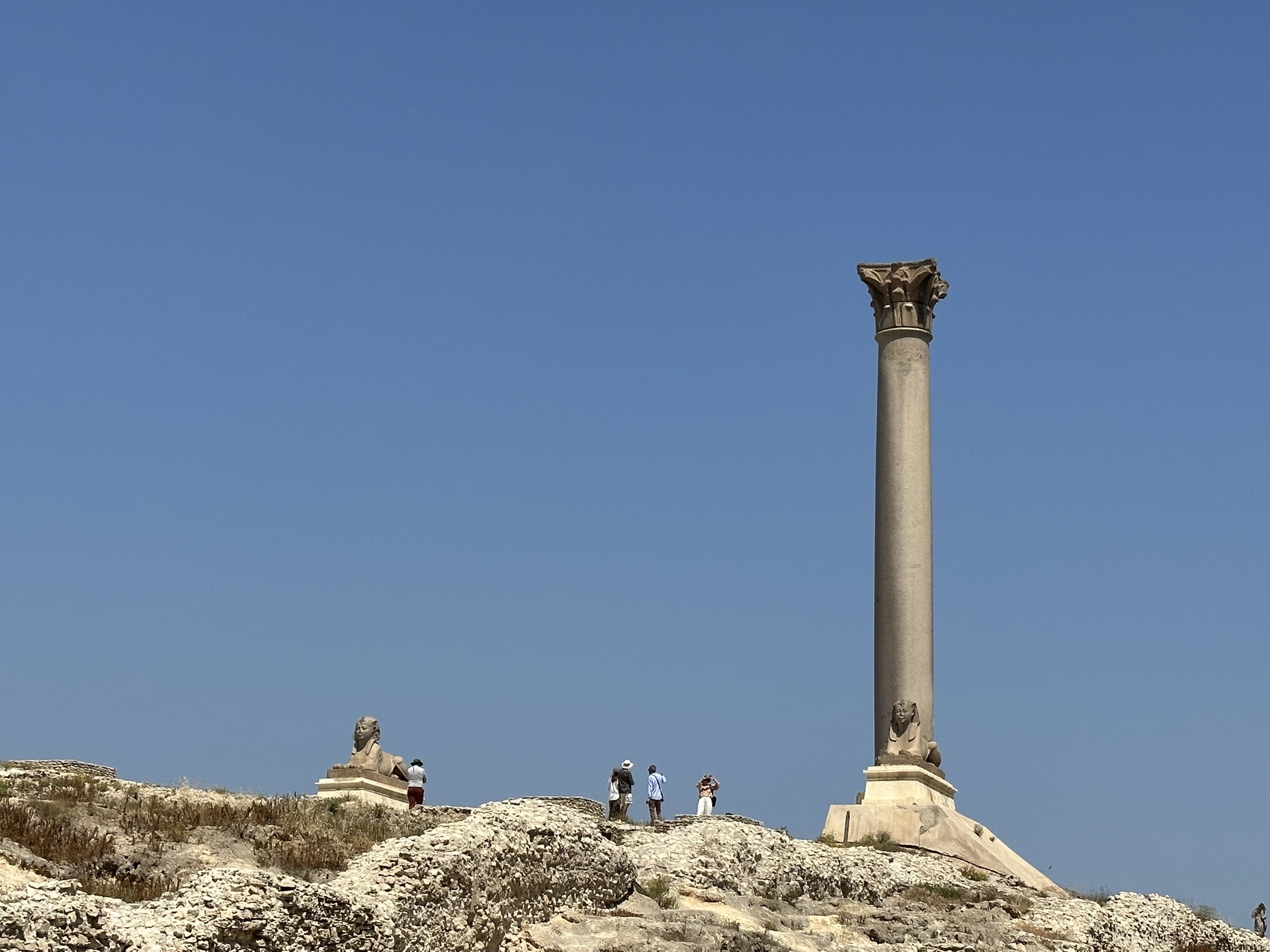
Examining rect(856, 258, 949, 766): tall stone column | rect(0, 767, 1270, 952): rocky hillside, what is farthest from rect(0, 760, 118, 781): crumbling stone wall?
rect(856, 258, 949, 766): tall stone column

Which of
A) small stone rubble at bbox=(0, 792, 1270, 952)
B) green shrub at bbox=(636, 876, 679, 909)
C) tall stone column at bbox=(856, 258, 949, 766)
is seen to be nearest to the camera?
small stone rubble at bbox=(0, 792, 1270, 952)

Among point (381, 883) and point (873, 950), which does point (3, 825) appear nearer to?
point (381, 883)

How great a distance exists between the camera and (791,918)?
67.2 feet

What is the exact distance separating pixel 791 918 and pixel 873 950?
5.72 ft

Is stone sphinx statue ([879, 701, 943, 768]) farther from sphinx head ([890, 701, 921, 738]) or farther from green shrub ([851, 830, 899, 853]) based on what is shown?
green shrub ([851, 830, 899, 853])

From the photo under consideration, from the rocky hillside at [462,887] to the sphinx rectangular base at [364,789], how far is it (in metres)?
2.72

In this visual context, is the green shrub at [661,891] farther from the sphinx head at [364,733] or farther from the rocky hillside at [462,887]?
the sphinx head at [364,733]

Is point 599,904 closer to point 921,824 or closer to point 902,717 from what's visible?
point 921,824

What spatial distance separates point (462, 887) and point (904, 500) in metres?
19.1

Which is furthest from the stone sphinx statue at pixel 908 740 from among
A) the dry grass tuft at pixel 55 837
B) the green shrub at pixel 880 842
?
the dry grass tuft at pixel 55 837

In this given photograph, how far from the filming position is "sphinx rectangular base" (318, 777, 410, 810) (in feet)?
90.7

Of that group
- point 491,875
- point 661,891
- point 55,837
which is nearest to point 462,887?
point 491,875

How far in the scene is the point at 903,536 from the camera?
34.2 meters

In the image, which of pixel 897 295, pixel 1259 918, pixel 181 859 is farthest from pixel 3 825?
pixel 1259 918
